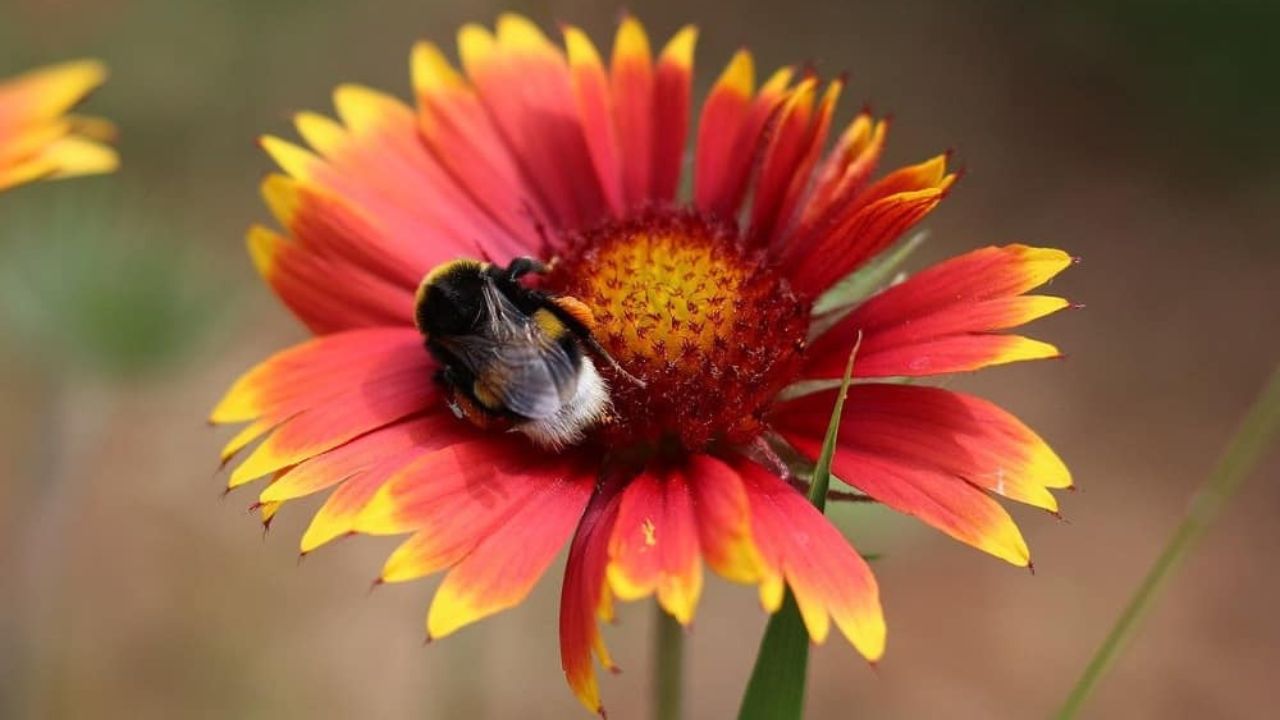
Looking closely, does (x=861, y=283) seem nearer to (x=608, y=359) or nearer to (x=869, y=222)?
(x=869, y=222)

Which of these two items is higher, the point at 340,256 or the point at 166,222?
the point at 340,256

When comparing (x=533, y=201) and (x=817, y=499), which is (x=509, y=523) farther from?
(x=533, y=201)

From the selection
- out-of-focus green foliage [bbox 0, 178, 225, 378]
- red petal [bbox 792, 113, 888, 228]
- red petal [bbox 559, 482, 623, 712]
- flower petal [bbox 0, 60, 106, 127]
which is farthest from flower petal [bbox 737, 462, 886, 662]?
out-of-focus green foliage [bbox 0, 178, 225, 378]

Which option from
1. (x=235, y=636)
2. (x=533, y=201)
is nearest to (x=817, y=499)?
(x=533, y=201)

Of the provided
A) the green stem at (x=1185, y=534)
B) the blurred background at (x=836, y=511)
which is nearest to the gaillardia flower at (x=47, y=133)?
the blurred background at (x=836, y=511)

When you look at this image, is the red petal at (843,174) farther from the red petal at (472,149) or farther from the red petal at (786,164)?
the red petal at (472,149)

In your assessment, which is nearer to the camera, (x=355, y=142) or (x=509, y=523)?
(x=509, y=523)

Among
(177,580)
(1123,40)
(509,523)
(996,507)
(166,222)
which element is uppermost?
(1123,40)
